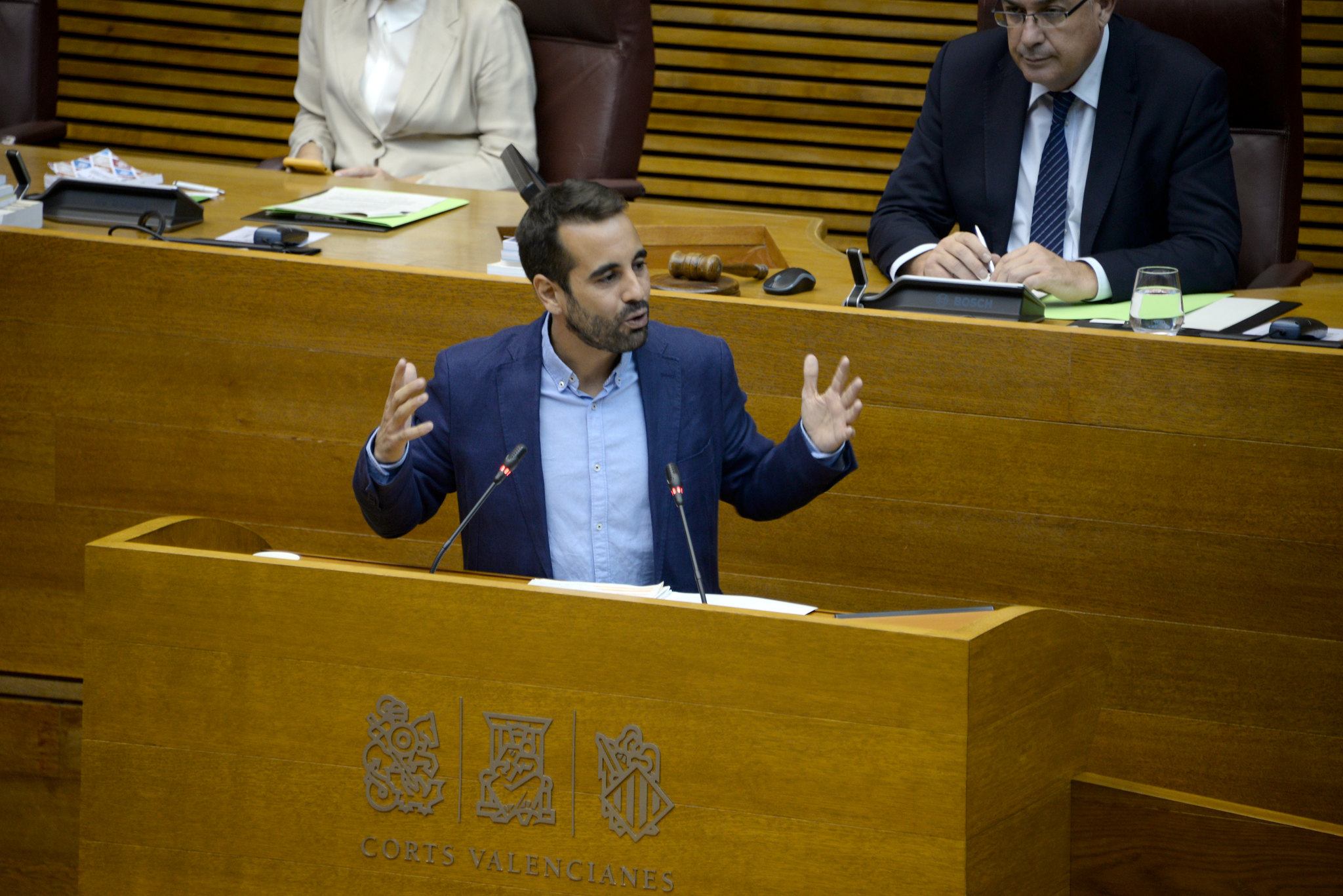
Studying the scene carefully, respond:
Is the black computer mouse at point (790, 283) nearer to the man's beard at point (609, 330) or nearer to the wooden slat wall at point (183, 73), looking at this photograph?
the man's beard at point (609, 330)

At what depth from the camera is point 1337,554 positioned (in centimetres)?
212

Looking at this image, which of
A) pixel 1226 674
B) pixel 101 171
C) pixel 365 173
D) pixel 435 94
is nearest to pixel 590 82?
pixel 435 94

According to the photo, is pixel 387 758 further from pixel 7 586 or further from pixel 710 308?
pixel 7 586

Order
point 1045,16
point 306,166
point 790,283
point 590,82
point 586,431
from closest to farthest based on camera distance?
1. point 586,431
2. point 790,283
3. point 1045,16
4. point 306,166
5. point 590,82

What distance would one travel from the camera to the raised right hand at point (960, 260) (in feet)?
8.02

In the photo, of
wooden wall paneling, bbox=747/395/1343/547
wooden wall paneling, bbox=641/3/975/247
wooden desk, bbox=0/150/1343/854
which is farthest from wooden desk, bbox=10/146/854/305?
wooden wall paneling, bbox=641/3/975/247

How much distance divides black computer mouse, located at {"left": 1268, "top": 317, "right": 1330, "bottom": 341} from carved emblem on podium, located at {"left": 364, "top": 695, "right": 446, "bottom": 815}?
1392 mm

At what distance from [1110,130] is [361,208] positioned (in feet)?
4.89

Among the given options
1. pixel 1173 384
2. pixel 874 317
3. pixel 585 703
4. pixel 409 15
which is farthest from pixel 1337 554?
pixel 409 15

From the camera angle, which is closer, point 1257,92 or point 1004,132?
point 1004,132

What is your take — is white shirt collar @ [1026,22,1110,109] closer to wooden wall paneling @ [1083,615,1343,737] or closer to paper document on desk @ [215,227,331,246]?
wooden wall paneling @ [1083,615,1343,737]

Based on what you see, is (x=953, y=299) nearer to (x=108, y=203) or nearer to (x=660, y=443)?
(x=660, y=443)

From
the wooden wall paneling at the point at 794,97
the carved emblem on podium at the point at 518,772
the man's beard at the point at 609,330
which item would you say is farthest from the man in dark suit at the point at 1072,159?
the wooden wall paneling at the point at 794,97

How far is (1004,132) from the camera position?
275 cm
